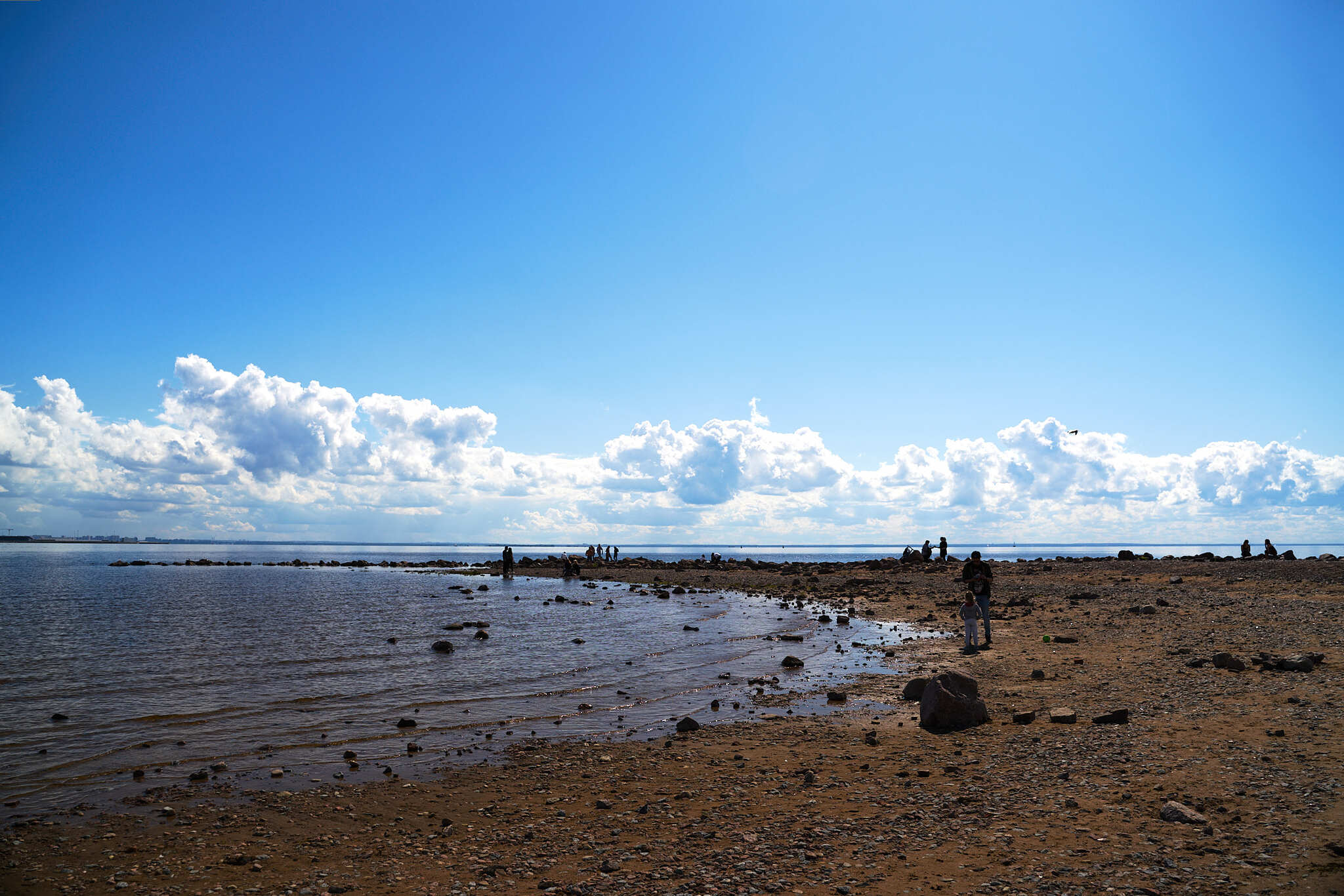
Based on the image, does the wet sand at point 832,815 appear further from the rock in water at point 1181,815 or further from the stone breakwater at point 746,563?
the stone breakwater at point 746,563

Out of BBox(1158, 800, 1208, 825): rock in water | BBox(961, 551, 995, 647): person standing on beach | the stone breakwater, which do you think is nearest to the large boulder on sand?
BBox(1158, 800, 1208, 825): rock in water

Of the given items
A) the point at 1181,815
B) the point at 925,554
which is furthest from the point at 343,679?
the point at 925,554

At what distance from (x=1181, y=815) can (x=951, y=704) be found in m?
6.17

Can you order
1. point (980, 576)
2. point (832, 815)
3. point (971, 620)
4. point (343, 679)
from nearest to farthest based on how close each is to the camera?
point (832, 815) → point (343, 679) → point (971, 620) → point (980, 576)

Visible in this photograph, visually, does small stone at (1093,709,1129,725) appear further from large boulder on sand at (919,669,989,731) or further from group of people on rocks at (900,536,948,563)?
group of people on rocks at (900,536,948,563)

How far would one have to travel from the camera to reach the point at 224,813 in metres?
11.4

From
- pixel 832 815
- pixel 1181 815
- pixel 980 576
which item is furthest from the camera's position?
pixel 980 576

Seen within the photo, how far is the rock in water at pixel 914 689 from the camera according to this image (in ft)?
60.8

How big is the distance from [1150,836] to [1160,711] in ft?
23.8

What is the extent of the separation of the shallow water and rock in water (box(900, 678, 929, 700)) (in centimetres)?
318

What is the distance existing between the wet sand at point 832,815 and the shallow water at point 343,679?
223cm

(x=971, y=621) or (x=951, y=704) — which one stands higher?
(x=971, y=621)

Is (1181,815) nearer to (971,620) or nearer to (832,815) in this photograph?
(832,815)

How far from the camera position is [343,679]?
2292 centimetres
